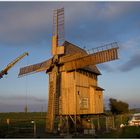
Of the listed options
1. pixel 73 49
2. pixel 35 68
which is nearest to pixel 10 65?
pixel 35 68

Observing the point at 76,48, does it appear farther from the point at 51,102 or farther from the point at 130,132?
the point at 130,132

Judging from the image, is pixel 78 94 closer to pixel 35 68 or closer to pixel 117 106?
pixel 35 68

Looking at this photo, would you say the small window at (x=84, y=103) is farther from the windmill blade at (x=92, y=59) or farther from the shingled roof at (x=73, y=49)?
the windmill blade at (x=92, y=59)

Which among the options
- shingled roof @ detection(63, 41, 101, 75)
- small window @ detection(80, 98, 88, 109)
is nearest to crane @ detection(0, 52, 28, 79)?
shingled roof @ detection(63, 41, 101, 75)

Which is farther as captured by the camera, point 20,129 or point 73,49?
point 73,49

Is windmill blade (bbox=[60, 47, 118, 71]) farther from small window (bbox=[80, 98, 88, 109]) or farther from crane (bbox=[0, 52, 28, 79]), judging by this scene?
crane (bbox=[0, 52, 28, 79])

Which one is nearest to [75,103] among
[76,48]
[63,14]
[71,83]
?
[71,83]

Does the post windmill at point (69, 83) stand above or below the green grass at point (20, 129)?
above

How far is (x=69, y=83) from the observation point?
30.7 metres

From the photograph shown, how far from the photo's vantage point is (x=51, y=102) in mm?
30828

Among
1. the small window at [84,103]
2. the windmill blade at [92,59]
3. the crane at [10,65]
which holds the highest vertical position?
the crane at [10,65]

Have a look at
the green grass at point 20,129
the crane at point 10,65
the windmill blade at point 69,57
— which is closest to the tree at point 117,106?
the green grass at point 20,129

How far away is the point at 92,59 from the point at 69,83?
3.82 m

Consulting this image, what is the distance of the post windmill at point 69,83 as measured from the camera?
97.9ft
